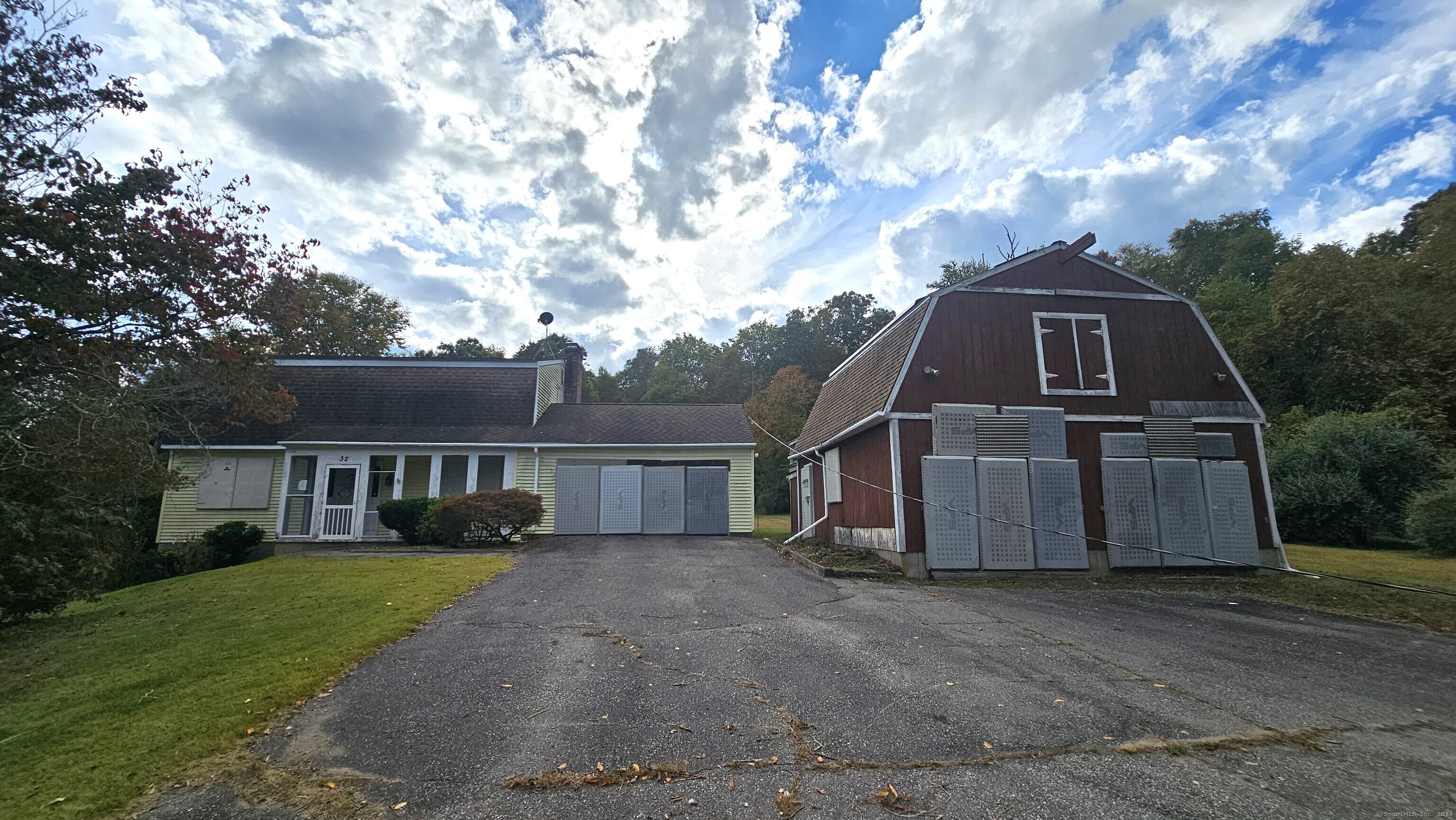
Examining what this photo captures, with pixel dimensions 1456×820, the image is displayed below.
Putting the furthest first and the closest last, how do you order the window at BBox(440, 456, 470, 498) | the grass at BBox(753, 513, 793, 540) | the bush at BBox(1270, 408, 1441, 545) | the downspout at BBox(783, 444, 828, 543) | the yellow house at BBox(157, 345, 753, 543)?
the grass at BBox(753, 513, 793, 540)
the window at BBox(440, 456, 470, 498)
the yellow house at BBox(157, 345, 753, 543)
the bush at BBox(1270, 408, 1441, 545)
the downspout at BBox(783, 444, 828, 543)

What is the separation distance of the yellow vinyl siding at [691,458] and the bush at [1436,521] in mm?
15968

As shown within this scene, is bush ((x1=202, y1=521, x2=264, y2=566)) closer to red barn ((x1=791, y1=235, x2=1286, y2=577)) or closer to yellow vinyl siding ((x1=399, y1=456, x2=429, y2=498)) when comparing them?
yellow vinyl siding ((x1=399, y1=456, x2=429, y2=498))

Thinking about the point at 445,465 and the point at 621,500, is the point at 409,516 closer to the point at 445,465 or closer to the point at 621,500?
the point at 445,465

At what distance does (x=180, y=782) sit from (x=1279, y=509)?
24.6 m

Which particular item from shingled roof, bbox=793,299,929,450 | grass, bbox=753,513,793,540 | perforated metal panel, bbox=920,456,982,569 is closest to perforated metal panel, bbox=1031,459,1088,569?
perforated metal panel, bbox=920,456,982,569

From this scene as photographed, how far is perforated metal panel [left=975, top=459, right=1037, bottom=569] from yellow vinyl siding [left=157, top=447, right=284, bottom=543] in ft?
61.3

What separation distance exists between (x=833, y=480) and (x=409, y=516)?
34.1 feet

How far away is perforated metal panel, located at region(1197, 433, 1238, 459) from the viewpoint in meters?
11.8

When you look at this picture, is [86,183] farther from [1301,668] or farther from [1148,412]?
[1148,412]

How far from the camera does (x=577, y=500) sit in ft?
59.9

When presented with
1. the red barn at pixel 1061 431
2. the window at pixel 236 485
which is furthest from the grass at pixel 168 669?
the window at pixel 236 485

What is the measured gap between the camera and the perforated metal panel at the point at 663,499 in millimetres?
18375

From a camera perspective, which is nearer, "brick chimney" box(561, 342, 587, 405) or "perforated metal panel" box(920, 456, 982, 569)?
"perforated metal panel" box(920, 456, 982, 569)

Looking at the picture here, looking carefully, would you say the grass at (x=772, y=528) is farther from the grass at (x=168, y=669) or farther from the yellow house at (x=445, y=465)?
the grass at (x=168, y=669)
